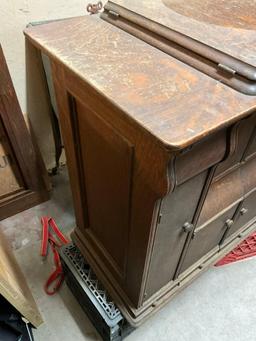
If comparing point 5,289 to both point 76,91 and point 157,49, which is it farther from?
point 157,49

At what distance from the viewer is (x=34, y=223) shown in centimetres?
146

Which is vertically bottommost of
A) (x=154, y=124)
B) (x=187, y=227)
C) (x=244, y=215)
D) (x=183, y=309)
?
(x=183, y=309)

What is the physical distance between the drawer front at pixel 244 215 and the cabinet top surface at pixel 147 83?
63 centimetres

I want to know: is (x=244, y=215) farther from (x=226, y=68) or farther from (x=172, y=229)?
(x=226, y=68)

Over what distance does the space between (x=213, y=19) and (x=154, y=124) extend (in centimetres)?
45

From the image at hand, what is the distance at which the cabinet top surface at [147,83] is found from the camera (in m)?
0.44

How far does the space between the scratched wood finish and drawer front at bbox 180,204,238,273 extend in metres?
0.86

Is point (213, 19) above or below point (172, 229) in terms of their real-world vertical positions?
above

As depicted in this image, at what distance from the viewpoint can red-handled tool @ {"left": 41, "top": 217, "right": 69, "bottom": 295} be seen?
1.24 m

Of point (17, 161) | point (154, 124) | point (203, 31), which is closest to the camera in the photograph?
point (154, 124)

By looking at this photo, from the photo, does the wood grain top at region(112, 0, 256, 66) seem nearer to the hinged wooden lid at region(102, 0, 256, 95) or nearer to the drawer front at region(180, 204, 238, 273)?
the hinged wooden lid at region(102, 0, 256, 95)

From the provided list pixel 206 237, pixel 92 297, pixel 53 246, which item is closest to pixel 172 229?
pixel 206 237

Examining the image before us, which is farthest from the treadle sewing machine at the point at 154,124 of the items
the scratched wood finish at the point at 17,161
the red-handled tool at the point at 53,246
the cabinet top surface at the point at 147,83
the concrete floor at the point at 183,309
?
the scratched wood finish at the point at 17,161

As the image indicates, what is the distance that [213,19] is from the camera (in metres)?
0.70
